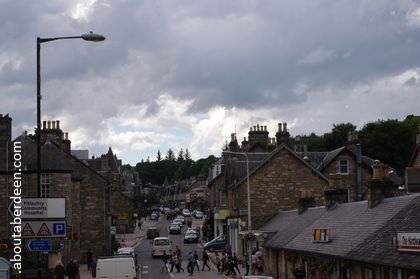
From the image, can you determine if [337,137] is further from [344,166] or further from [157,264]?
[157,264]

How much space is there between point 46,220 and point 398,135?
263ft

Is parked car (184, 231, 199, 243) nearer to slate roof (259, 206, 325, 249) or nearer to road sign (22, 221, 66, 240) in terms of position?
slate roof (259, 206, 325, 249)

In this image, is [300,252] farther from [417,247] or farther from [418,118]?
[418,118]

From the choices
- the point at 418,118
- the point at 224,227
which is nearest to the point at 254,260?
the point at 224,227

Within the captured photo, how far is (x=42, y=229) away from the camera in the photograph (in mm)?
22453

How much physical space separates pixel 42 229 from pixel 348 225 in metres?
15.0

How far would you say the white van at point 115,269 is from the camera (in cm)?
3188

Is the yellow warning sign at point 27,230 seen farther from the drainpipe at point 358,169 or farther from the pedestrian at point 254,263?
the drainpipe at point 358,169

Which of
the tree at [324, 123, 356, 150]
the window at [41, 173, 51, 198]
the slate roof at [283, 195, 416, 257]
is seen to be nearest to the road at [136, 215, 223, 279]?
the window at [41, 173, 51, 198]

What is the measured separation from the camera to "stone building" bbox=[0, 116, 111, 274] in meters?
44.0

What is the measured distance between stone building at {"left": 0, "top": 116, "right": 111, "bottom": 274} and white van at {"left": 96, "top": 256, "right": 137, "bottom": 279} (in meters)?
11.5

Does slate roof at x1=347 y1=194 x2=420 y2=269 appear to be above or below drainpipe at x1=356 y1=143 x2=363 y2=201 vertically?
below

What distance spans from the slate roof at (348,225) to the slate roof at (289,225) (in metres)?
1.92

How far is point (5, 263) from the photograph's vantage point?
21.2 m
